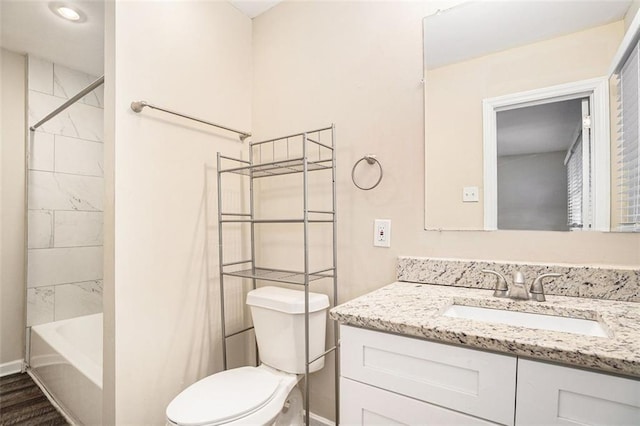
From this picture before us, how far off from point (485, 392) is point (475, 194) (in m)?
0.78

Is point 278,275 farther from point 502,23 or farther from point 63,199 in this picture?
Answer: point 63,199

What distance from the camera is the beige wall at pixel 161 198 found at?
4.47ft

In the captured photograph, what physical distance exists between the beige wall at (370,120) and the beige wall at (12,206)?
204cm

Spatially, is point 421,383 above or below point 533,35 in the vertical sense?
below

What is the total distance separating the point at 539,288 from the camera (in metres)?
1.07

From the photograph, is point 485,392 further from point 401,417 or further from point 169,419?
point 169,419

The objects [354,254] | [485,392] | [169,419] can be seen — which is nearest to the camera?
[485,392]

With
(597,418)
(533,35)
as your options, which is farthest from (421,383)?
(533,35)

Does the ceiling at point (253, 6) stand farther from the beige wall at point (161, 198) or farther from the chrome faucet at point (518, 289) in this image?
the chrome faucet at point (518, 289)

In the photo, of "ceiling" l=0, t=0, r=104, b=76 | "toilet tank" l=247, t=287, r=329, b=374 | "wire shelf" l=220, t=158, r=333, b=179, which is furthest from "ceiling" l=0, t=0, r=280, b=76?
"toilet tank" l=247, t=287, r=329, b=374

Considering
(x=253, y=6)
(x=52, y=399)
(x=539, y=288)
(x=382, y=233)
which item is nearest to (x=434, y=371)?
(x=539, y=288)

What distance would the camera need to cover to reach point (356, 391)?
0.93 m

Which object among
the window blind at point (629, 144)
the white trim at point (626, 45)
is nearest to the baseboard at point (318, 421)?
the window blind at point (629, 144)

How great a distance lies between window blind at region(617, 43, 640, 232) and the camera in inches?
39.4
